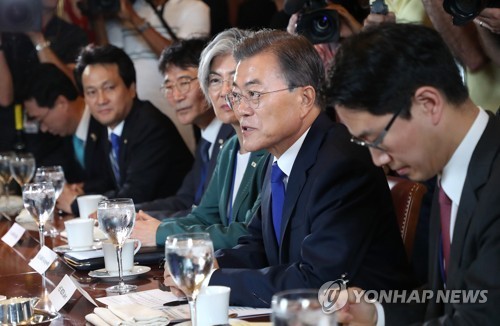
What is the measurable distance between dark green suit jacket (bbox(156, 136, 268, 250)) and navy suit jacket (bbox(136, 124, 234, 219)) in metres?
0.27

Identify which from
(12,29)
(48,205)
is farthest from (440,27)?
(12,29)

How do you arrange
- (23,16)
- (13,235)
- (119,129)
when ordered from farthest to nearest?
(23,16), (119,129), (13,235)

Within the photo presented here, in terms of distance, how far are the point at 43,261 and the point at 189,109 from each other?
1.64 meters

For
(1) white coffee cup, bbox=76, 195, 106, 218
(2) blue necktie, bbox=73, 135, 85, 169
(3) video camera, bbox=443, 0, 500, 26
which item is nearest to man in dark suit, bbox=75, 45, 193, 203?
(2) blue necktie, bbox=73, 135, 85, 169

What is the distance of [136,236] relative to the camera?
8.75ft

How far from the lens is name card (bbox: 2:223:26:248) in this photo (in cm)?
290

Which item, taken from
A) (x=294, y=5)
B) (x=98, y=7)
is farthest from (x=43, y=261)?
(x=98, y=7)

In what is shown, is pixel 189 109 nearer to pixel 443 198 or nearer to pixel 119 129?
pixel 119 129

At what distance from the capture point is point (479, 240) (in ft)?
5.00

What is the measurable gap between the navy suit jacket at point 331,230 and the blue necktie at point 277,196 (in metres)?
0.10

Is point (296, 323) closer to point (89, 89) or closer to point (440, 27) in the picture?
point (440, 27)

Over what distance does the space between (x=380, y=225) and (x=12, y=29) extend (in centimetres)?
409

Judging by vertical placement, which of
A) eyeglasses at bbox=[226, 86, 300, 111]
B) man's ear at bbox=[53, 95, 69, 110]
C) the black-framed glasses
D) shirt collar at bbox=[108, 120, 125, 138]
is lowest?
shirt collar at bbox=[108, 120, 125, 138]

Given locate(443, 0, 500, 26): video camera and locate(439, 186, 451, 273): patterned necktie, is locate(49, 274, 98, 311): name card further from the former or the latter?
locate(443, 0, 500, 26): video camera
